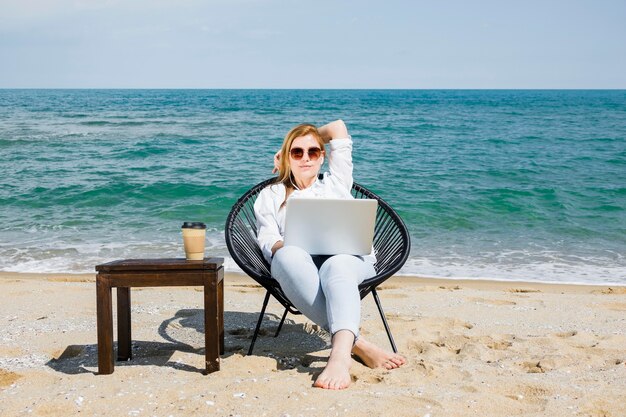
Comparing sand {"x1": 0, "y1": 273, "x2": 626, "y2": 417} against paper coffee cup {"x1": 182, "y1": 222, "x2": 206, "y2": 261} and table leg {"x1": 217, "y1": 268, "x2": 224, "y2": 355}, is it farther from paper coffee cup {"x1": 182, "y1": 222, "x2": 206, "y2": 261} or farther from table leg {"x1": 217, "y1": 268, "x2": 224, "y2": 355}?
paper coffee cup {"x1": 182, "y1": 222, "x2": 206, "y2": 261}

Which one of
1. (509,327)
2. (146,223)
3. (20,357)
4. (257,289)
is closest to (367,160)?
(146,223)

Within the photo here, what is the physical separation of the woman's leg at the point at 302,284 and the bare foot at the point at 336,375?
24cm

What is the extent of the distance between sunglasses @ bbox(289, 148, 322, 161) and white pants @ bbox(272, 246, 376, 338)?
1.93 feet

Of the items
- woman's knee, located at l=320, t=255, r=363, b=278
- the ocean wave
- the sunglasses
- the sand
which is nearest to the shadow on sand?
the sand

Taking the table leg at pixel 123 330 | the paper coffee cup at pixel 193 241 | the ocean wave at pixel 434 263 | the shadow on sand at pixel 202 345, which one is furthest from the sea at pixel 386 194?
the paper coffee cup at pixel 193 241

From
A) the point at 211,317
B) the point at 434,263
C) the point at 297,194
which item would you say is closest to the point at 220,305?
the point at 211,317

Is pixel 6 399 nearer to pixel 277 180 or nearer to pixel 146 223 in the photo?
pixel 277 180

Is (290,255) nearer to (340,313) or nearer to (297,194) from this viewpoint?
(340,313)

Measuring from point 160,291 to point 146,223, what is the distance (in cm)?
311

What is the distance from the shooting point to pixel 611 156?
522 inches

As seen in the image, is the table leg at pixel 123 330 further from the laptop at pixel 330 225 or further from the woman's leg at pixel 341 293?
the woman's leg at pixel 341 293

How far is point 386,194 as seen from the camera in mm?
9414

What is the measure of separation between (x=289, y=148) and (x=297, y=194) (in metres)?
0.23

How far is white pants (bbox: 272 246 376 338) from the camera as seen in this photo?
2734 mm
